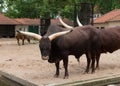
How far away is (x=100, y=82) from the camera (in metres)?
9.29

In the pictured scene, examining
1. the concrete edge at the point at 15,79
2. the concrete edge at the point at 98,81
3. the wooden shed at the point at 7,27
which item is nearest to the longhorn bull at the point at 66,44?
A: the concrete edge at the point at 98,81

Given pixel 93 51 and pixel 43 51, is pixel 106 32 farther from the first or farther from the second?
pixel 43 51

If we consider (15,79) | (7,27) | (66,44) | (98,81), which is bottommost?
(7,27)

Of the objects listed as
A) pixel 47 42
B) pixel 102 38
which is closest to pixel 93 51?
pixel 102 38

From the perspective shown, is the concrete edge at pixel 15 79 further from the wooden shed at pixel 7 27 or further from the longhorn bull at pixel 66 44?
the wooden shed at pixel 7 27

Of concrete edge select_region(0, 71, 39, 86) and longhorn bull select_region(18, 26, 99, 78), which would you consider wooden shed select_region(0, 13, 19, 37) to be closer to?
concrete edge select_region(0, 71, 39, 86)

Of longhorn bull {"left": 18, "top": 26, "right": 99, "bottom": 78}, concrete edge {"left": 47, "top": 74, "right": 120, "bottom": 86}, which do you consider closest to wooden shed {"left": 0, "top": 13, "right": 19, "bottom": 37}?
longhorn bull {"left": 18, "top": 26, "right": 99, "bottom": 78}

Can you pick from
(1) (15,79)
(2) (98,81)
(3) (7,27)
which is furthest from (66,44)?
(3) (7,27)

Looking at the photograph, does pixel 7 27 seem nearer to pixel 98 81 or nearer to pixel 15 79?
pixel 15 79

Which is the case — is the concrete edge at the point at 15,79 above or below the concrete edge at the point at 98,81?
below

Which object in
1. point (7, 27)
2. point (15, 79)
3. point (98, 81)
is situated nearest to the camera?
point (98, 81)

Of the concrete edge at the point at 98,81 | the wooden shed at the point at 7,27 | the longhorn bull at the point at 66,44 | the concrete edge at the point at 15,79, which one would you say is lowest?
the wooden shed at the point at 7,27

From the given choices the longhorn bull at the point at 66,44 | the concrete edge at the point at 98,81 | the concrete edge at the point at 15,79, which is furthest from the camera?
the concrete edge at the point at 15,79

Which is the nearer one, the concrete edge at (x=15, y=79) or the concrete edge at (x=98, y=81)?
the concrete edge at (x=98, y=81)
